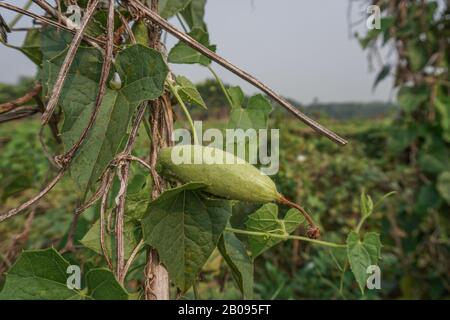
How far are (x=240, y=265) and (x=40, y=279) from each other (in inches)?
10.8

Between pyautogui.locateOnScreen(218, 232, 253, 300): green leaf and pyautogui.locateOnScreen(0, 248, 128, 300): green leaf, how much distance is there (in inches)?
8.6

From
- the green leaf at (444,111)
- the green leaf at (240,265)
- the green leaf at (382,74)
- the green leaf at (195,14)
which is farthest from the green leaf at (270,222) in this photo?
the green leaf at (382,74)

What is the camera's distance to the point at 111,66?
1.58ft

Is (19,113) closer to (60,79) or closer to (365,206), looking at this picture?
(60,79)

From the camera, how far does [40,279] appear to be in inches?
16.6

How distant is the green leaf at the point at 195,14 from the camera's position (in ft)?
2.45

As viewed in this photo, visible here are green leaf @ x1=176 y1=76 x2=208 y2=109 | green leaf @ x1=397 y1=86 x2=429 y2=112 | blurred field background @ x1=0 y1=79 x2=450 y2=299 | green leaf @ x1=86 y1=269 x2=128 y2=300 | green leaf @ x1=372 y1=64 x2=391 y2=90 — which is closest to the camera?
green leaf @ x1=86 y1=269 x2=128 y2=300

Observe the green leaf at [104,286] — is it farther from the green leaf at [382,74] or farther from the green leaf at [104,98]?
the green leaf at [382,74]

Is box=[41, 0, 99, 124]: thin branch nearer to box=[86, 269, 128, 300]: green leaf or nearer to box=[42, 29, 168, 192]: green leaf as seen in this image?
box=[42, 29, 168, 192]: green leaf

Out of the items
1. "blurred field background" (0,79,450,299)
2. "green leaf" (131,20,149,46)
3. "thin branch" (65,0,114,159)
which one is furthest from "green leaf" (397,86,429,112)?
"thin branch" (65,0,114,159)

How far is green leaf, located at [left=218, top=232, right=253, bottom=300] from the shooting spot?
571mm

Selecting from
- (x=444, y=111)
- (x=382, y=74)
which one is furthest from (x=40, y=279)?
(x=382, y=74)
